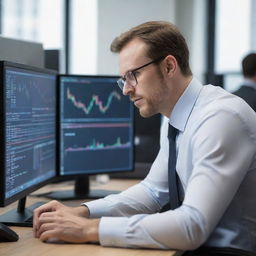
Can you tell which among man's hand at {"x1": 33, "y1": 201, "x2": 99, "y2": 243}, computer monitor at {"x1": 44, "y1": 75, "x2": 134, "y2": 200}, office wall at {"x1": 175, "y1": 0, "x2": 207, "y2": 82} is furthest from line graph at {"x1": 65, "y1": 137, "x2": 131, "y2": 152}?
office wall at {"x1": 175, "y1": 0, "x2": 207, "y2": 82}

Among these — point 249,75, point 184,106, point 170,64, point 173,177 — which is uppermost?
point 249,75

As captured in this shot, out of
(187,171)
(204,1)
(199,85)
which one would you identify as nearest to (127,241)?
(187,171)

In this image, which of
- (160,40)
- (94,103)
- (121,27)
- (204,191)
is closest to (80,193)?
(94,103)

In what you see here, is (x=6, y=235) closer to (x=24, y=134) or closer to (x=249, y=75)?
(x=24, y=134)

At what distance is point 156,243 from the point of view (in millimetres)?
1338

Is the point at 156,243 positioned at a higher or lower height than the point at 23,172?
lower

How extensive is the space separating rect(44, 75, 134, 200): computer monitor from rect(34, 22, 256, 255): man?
0.42m

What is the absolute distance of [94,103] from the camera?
2193mm

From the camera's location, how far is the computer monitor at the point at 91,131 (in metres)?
2.11

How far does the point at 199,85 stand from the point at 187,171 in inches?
11.0

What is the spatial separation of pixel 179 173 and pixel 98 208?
0.27 meters

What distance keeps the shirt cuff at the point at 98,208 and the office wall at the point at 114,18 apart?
11.3 ft

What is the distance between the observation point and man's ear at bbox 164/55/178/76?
1607mm

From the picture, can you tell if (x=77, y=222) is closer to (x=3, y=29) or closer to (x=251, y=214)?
(x=251, y=214)
